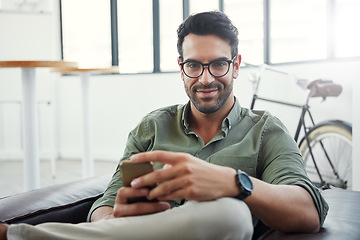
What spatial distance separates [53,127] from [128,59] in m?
1.27

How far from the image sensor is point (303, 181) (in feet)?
4.05

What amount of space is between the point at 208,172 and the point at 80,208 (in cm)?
69

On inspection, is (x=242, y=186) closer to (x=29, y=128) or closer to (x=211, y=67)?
(x=211, y=67)

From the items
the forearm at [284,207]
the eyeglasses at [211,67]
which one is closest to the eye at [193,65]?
the eyeglasses at [211,67]

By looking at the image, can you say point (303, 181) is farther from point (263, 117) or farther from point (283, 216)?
point (263, 117)

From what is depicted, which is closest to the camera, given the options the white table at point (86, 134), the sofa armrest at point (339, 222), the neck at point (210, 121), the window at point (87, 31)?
the sofa armrest at point (339, 222)

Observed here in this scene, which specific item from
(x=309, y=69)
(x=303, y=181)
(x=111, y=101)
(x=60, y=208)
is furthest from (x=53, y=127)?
(x=303, y=181)

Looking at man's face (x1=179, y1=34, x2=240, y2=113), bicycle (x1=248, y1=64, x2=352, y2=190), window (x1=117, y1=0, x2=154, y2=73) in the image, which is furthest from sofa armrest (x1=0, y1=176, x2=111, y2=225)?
window (x1=117, y1=0, x2=154, y2=73)

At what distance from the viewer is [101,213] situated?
1.39 m

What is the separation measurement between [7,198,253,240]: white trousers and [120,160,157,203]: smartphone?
92 millimetres

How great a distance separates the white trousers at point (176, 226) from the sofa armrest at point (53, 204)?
40cm

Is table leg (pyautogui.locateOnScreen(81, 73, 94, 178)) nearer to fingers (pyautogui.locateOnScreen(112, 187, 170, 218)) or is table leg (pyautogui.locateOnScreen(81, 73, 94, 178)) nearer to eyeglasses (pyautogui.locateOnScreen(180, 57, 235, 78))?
eyeglasses (pyautogui.locateOnScreen(180, 57, 235, 78))

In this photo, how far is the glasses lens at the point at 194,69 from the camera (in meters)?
1.47

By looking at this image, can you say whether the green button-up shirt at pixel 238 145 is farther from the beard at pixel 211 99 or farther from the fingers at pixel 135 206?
the fingers at pixel 135 206
